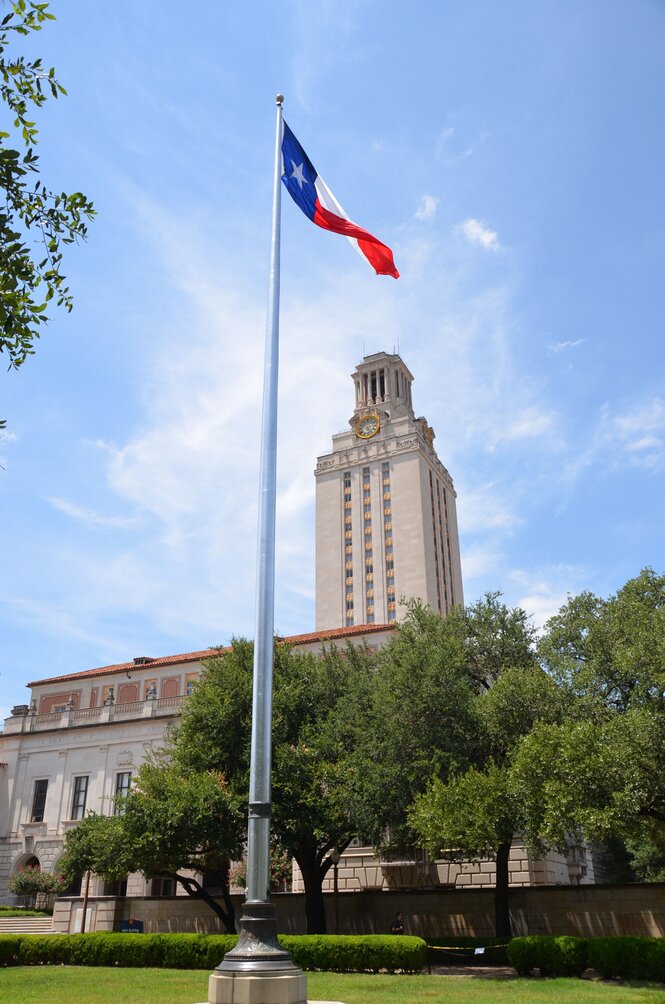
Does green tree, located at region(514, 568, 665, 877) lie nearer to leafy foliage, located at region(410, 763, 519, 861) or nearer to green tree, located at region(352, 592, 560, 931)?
leafy foliage, located at region(410, 763, 519, 861)

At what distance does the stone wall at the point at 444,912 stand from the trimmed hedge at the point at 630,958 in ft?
26.9

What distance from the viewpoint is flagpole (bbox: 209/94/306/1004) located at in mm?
12469

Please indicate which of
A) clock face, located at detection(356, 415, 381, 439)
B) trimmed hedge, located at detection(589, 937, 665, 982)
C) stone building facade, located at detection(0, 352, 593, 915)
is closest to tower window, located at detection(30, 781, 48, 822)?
stone building facade, located at detection(0, 352, 593, 915)

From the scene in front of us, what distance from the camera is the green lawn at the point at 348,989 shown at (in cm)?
1833

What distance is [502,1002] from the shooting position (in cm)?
1795

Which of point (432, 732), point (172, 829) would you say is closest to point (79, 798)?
point (172, 829)

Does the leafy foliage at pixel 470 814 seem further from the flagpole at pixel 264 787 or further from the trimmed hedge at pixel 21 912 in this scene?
the trimmed hedge at pixel 21 912

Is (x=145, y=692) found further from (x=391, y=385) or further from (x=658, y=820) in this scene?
(x=391, y=385)

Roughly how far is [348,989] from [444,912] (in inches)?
626

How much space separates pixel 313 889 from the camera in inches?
1336

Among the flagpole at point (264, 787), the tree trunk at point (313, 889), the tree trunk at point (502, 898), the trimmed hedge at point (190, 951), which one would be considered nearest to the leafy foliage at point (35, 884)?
the trimmed hedge at point (190, 951)

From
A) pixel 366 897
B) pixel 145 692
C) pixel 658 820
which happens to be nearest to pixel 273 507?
pixel 658 820

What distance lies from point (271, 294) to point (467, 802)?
57.3ft

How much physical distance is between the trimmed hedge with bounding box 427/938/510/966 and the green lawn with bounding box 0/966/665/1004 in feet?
13.8
